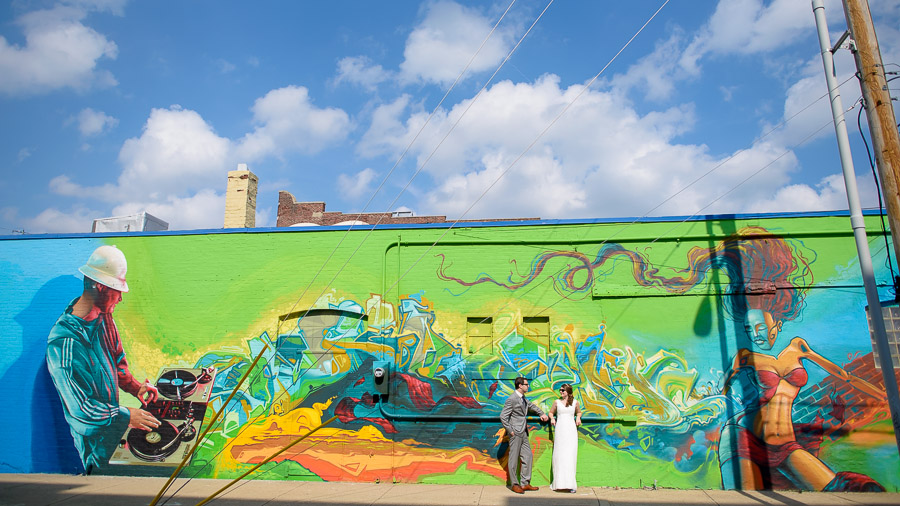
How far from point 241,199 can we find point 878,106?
14162 mm

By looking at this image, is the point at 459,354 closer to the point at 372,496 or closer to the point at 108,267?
the point at 372,496

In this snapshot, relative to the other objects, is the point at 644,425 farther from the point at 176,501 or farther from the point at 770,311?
the point at 176,501

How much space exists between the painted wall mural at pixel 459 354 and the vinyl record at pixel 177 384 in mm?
39

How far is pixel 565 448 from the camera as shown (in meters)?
8.51

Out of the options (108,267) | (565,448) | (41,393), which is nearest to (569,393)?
(565,448)

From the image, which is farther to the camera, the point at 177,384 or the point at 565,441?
the point at 177,384

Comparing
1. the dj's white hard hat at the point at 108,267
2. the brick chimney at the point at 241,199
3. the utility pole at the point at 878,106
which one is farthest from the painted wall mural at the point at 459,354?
the brick chimney at the point at 241,199

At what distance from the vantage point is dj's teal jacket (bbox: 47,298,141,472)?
985 cm

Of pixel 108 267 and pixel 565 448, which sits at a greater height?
pixel 108 267

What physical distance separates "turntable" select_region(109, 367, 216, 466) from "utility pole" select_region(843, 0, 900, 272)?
9972mm

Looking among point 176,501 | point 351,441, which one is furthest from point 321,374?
point 176,501

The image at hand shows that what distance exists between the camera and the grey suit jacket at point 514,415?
8555 mm

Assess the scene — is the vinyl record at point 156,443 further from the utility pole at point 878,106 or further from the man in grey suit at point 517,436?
the utility pole at point 878,106

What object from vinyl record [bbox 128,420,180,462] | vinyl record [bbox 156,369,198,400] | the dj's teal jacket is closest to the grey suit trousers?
vinyl record [bbox 156,369,198,400]
